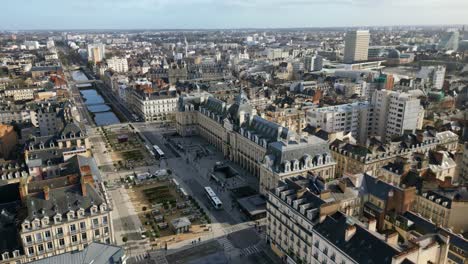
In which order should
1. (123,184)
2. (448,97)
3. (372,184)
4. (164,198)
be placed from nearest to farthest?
(372,184)
(164,198)
(123,184)
(448,97)

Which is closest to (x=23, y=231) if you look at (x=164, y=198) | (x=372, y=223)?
(x=164, y=198)

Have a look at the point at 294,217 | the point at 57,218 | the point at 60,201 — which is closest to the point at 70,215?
the point at 57,218

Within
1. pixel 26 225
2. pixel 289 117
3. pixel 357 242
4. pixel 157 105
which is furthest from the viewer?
pixel 157 105

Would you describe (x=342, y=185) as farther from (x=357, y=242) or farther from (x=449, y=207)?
(x=449, y=207)

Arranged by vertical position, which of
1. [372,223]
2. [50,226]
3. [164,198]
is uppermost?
[372,223]

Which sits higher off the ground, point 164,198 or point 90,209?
point 90,209

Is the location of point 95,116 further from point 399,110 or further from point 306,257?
point 306,257

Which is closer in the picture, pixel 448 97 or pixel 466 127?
pixel 466 127
